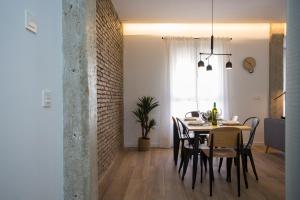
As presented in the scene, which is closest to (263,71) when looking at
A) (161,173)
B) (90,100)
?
(161,173)

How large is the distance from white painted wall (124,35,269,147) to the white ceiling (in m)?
0.66

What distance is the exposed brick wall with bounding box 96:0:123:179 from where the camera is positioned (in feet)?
11.8

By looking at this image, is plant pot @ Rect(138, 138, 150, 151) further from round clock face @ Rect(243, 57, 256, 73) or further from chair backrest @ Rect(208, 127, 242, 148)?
round clock face @ Rect(243, 57, 256, 73)

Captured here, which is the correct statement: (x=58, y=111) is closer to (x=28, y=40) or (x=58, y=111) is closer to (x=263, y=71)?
(x=28, y=40)

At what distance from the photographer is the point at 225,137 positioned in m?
3.12

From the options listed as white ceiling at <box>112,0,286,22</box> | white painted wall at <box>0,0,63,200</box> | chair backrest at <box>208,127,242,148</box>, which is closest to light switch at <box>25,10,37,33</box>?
white painted wall at <box>0,0,63,200</box>

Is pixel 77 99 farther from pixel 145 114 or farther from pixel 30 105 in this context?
pixel 145 114

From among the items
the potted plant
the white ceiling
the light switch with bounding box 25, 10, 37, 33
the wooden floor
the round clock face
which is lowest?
the wooden floor

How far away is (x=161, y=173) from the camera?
13.0 ft

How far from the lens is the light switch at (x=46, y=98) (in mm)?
1682

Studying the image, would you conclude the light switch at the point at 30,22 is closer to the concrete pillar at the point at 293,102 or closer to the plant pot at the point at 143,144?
the concrete pillar at the point at 293,102

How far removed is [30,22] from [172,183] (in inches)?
109

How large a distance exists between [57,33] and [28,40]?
1.09ft

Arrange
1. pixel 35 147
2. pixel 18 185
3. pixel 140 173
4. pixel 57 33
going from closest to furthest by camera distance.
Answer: pixel 18 185 → pixel 35 147 → pixel 57 33 → pixel 140 173
